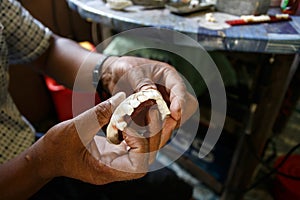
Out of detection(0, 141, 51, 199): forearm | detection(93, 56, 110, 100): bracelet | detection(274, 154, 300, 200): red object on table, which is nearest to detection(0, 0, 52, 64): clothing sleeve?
detection(93, 56, 110, 100): bracelet

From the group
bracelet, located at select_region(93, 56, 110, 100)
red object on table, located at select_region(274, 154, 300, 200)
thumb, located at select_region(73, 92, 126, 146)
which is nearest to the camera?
thumb, located at select_region(73, 92, 126, 146)

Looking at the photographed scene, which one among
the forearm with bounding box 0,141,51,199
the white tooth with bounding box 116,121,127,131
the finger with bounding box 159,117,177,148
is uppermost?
the white tooth with bounding box 116,121,127,131

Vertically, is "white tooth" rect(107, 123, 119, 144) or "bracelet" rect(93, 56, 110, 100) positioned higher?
"white tooth" rect(107, 123, 119, 144)

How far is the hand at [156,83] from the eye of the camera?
14.6 inches

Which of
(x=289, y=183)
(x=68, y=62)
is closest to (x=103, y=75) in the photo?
(x=68, y=62)

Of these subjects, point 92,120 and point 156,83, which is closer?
point 92,120

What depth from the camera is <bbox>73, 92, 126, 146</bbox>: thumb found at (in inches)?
12.3

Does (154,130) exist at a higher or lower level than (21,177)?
higher

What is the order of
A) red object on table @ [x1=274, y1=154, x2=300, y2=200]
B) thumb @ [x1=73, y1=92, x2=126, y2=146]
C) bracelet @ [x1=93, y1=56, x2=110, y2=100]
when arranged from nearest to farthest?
thumb @ [x1=73, y1=92, x2=126, y2=146] → bracelet @ [x1=93, y1=56, x2=110, y2=100] → red object on table @ [x1=274, y1=154, x2=300, y2=200]

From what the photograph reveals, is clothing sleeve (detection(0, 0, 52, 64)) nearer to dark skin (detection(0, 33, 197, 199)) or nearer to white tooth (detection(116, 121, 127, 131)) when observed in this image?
dark skin (detection(0, 33, 197, 199))

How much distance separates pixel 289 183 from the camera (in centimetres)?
86

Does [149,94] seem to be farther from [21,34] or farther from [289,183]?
[289,183]

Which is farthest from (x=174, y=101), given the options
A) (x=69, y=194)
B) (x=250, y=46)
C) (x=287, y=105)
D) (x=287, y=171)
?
(x=287, y=105)

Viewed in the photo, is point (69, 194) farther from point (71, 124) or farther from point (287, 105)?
point (287, 105)
